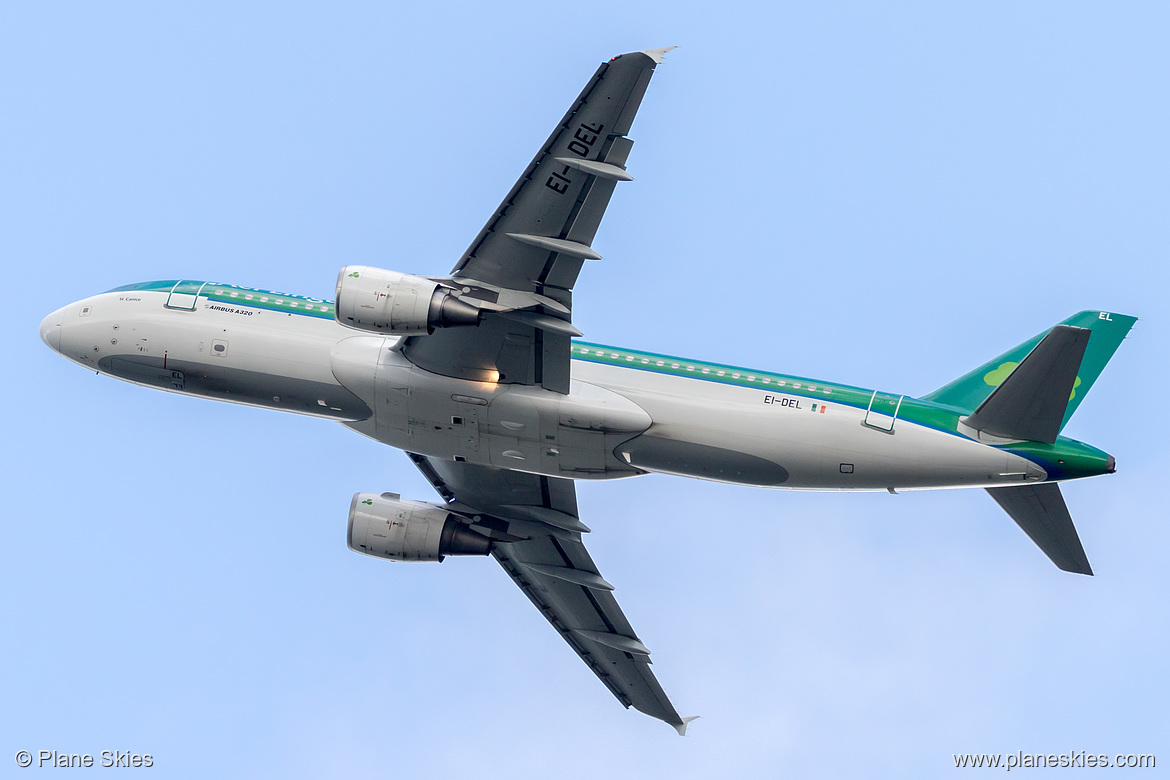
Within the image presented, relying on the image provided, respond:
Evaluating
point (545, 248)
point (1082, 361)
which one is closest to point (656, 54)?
point (545, 248)

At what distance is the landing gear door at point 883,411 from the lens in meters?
36.0

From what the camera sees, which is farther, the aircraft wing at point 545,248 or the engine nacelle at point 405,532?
the engine nacelle at point 405,532

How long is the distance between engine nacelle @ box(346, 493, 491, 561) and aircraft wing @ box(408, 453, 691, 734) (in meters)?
0.66

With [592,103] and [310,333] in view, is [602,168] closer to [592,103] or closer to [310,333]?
[592,103]

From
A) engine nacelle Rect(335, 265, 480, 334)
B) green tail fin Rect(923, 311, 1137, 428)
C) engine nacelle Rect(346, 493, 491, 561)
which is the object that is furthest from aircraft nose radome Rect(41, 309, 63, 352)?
green tail fin Rect(923, 311, 1137, 428)

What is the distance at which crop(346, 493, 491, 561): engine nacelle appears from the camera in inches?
1661

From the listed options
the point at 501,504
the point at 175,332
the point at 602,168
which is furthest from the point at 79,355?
the point at 602,168

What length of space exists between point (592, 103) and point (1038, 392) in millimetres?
13162

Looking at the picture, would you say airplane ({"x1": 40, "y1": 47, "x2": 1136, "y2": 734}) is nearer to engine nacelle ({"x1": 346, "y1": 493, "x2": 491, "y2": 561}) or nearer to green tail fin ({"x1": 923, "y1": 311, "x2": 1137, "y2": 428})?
green tail fin ({"x1": 923, "y1": 311, "x2": 1137, "y2": 428})

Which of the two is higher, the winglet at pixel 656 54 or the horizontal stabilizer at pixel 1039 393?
the winglet at pixel 656 54

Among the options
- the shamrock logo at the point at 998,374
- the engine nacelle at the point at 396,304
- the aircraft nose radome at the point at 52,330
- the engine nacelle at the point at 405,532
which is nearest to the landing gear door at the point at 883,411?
the shamrock logo at the point at 998,374

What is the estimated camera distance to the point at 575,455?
3734 centimetres

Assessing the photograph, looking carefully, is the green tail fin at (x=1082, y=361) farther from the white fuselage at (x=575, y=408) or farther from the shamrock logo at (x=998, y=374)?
the white fuselage at (x=575, y=408)

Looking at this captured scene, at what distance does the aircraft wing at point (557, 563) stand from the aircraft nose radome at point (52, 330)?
10938mm
